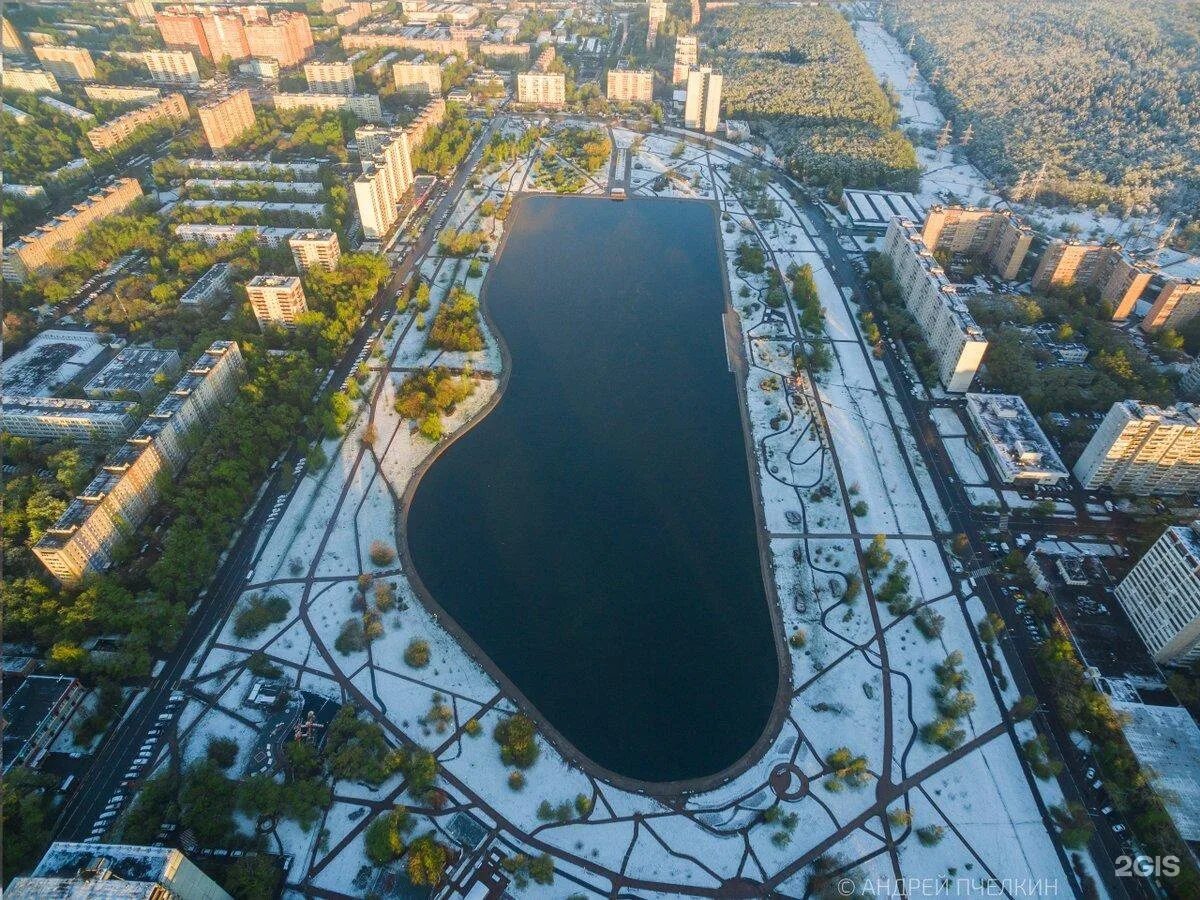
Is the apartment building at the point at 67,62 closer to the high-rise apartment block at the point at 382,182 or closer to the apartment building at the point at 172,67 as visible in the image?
the apartment building at the point at 172,67

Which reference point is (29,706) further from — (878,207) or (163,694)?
(878,207)

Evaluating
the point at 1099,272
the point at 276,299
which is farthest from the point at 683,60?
the point at 276,299

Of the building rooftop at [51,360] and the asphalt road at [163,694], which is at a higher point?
the building rooftop at [51,360]

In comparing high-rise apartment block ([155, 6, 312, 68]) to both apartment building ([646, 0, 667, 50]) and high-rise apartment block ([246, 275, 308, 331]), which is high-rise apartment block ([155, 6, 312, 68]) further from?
high-rise apartment block ([246, 275, 308, 331])

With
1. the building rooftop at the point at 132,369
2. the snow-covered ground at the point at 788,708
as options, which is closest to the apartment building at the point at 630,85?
the snow-covered ground at the point at 788,708

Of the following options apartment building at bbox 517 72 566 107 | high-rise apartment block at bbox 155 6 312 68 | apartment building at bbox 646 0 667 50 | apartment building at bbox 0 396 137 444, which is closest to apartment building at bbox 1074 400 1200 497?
apartment building at bbox 0 396 137 444

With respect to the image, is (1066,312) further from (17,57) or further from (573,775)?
(17,57)

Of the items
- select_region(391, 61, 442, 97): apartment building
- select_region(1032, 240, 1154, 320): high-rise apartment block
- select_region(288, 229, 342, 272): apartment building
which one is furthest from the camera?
select_region(391, 61, 442, 97): apartment building
